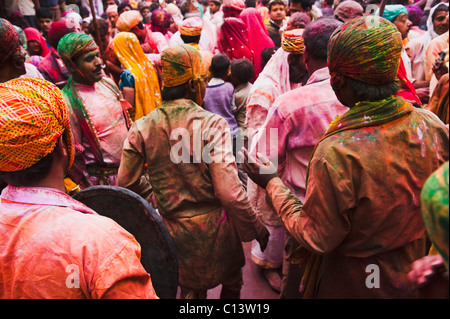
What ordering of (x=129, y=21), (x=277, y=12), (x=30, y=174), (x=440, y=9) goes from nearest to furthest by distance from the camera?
(x=30, y=174), (x=440, y=9), (x=129, y=21), (x=277, y=12)

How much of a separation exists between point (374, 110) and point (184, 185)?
130cm

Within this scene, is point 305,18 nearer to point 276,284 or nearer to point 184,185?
point 184,185

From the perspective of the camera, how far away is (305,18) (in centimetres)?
351

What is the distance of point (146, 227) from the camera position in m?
1.61

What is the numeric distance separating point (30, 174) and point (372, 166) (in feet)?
4.30

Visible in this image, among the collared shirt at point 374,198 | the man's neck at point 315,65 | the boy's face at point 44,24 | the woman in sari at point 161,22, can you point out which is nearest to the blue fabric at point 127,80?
the man's neck at point 315,65

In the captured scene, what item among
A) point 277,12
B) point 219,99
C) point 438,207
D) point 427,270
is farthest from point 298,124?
point 277,12

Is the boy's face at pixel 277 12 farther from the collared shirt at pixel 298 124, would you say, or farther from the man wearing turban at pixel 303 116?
the collared shirt at pixel 298 124

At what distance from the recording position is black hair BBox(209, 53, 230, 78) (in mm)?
4574

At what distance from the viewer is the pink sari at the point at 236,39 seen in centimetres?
616

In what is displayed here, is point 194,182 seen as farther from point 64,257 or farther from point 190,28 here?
point 190,28

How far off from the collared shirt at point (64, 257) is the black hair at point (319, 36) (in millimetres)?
1754

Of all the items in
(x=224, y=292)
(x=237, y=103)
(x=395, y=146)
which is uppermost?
(x=395, y=146)

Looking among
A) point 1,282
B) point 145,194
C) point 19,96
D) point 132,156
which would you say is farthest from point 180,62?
point 1,282
